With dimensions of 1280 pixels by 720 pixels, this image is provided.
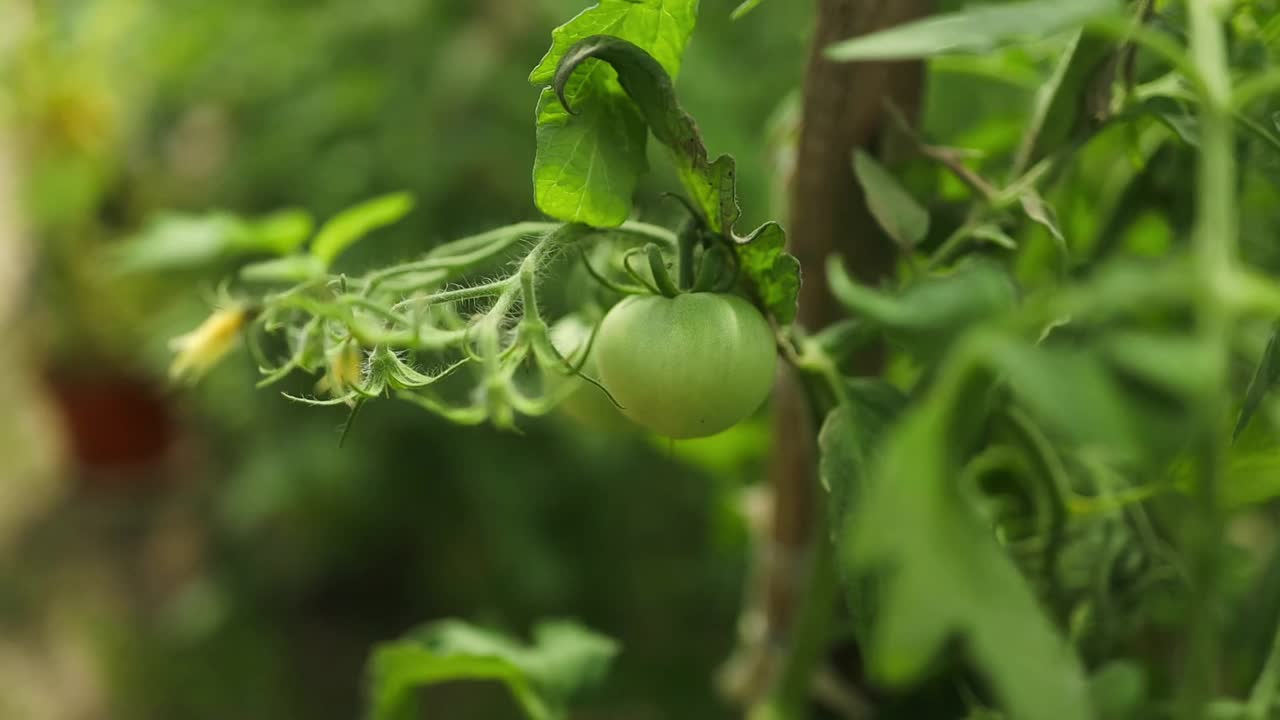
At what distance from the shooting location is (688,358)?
0.83 feet

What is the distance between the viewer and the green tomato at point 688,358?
253 mm

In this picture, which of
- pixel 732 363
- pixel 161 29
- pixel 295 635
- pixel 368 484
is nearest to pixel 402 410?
pixel 368 484

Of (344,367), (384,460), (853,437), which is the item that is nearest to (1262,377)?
(853,437)

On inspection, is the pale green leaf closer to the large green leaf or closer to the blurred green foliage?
the large green leaf

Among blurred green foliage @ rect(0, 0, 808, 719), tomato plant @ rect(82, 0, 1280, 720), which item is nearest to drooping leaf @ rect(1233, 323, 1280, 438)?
tomato plant @ rect(82, 0, 1280, 720)

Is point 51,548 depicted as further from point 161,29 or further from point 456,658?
point 456,658

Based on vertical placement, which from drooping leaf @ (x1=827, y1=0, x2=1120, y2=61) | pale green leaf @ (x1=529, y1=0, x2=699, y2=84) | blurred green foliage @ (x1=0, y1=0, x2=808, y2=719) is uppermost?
pale green leaf @ (x1=529, y1=0, x2=699, y2=84)

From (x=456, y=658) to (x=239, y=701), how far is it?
0.74 metres

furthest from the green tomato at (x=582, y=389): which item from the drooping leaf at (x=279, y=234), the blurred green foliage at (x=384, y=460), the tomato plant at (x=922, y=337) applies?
the blurred green foliage at (x=384, y=460)

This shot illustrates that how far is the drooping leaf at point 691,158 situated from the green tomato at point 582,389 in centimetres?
7

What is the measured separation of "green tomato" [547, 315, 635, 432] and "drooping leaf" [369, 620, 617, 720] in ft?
0.26

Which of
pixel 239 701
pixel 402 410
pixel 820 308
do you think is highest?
pixel 820 308

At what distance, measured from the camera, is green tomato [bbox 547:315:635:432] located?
315mm

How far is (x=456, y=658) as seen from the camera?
0.34m
